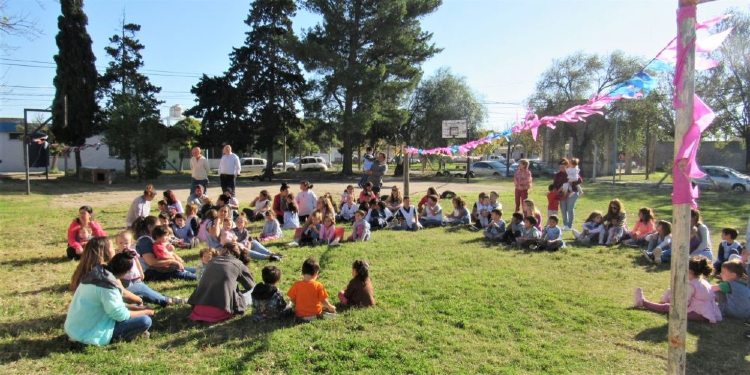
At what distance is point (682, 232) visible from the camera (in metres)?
3.44

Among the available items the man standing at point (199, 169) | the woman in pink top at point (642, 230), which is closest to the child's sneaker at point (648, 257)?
the woman in pink top at point (642, 230)

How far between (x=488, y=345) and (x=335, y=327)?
5.54 ft

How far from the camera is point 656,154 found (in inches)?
2040

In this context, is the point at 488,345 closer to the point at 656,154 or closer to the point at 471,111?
the point at 471,111

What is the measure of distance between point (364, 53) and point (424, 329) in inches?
1226

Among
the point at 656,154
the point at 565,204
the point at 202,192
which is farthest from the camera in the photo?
the point at 656,154

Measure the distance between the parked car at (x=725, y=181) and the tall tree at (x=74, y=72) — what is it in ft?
114

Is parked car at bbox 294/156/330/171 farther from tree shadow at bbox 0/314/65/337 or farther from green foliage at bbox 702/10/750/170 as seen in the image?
tree shadow at bbox 0/314/65/337

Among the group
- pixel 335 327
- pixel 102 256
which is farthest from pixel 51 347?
pixel 335 327

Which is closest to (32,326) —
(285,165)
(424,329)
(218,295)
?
(218,295)

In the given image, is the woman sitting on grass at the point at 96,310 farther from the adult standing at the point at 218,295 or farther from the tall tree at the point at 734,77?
the tall tree at the point at 734,77

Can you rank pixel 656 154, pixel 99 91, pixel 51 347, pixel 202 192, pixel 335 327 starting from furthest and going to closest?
1. pixel 656 154
2. pixel 99 91
3. pixel 202 192
4. pixel 335 327
5. pixel 51 347

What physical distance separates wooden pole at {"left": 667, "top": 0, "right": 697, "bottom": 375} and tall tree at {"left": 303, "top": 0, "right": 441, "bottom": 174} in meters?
29.6

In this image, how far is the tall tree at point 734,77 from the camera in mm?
32188
